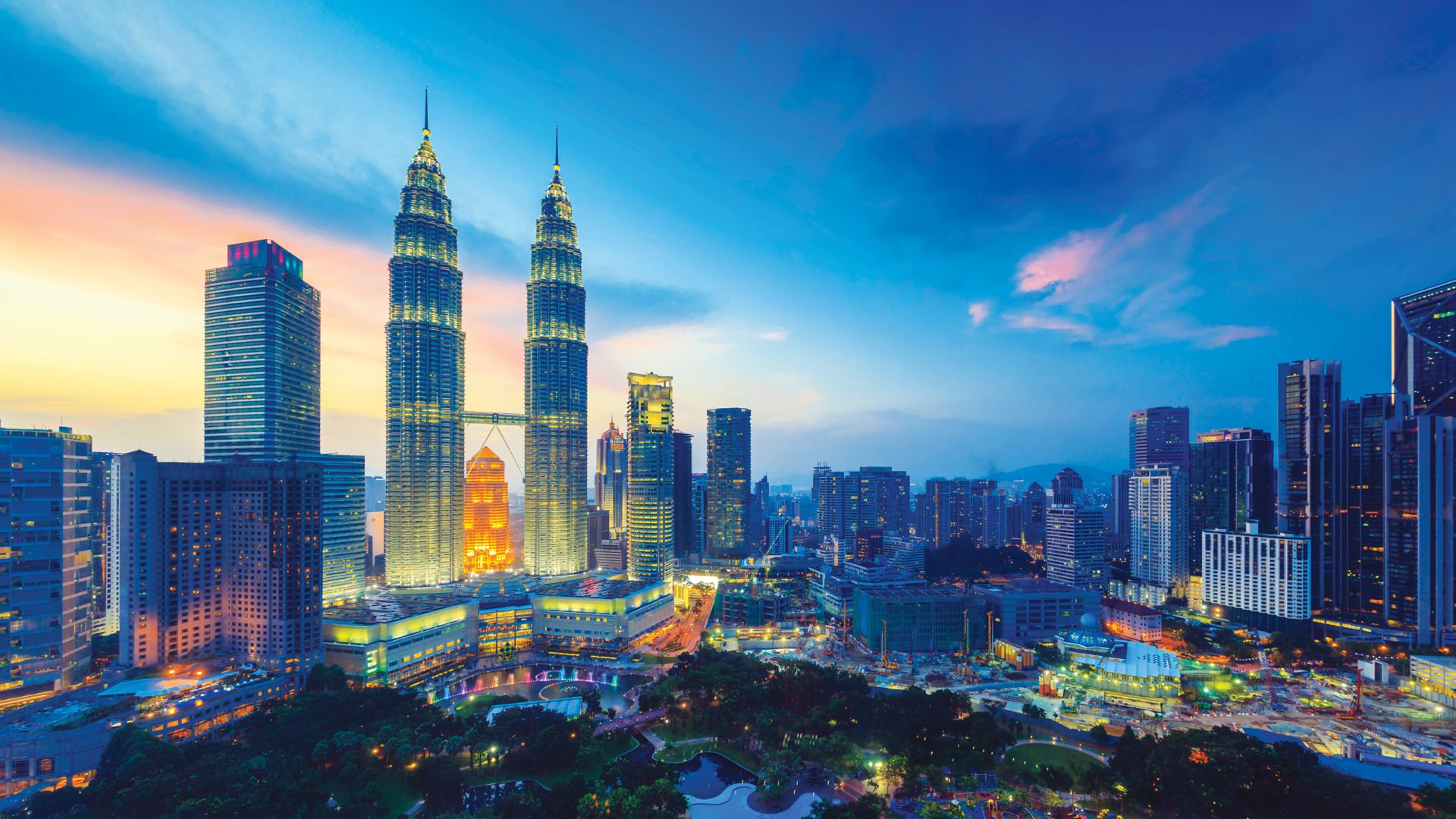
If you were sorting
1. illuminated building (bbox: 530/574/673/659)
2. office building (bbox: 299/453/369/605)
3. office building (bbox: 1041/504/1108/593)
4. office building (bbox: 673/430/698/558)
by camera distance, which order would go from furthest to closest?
office building (bbox: 673/430/698/558) → office building (bbox: 1041/504/1108/593) → office building (bbox: 299/453/369/605) → illuminated building (bbox: 530/574/673/659)

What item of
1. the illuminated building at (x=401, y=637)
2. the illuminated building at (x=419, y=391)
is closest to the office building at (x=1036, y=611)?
the illuminated building at (x=401, y=637)

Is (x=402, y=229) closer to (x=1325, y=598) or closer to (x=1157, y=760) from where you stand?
(x=1157, y=760)

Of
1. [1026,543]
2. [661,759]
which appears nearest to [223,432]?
[661,759]

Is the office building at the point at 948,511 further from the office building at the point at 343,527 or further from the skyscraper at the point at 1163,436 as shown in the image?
the office building at the point at 343,527

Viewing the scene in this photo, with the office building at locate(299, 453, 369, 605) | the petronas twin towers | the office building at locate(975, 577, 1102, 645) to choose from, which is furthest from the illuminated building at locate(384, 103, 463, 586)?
the office building at locate(975, 577, 1102, 645)

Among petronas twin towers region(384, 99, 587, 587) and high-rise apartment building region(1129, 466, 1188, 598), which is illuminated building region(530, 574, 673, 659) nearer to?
petronas twin towers region(384, 99, 587, 587)

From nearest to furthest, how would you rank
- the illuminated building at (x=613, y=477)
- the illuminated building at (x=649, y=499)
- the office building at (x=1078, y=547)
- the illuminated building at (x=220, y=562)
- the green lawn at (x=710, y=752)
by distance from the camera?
the green lawn at (x=710, y=752), the illuminated building at (x=220, y=562), the office building at (x=1078, y=547), the illuminated building at (x=649, y=499), the illuminated building at (x=613, y=477)
